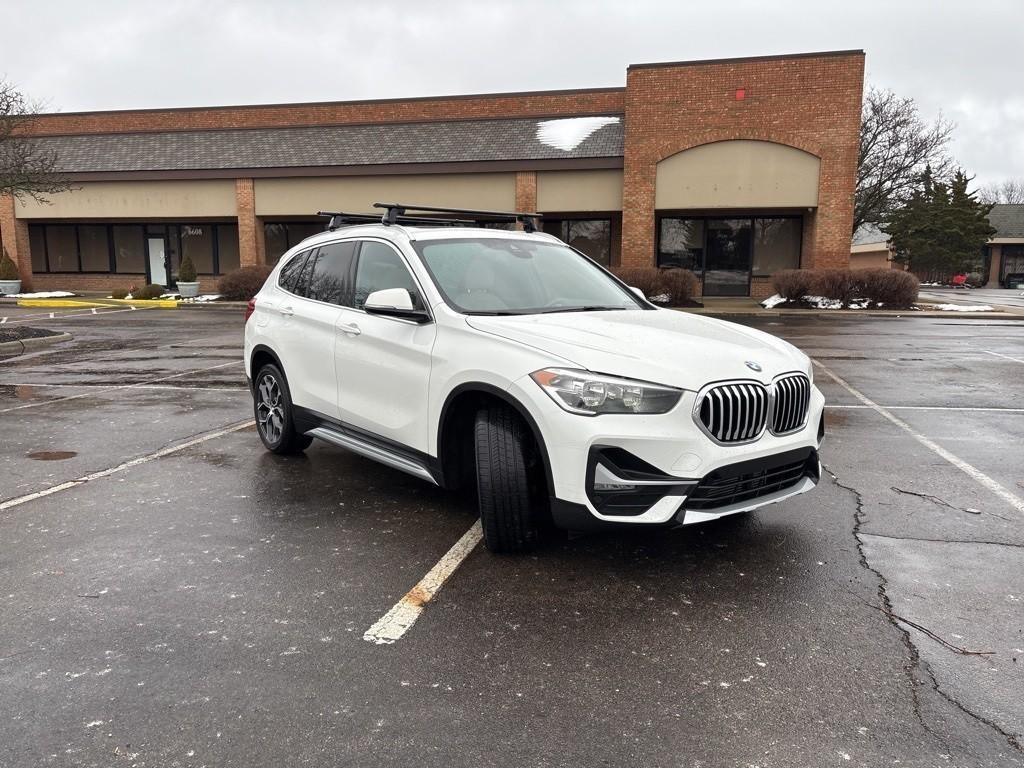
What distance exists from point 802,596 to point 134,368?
35.6 ft

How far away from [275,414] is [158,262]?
30.4m

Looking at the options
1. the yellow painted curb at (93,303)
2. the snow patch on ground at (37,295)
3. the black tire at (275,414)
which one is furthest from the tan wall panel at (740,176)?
the snow patch on ground at (37,295)

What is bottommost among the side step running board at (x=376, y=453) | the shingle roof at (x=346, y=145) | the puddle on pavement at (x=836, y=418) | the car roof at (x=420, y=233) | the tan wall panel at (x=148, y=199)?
the puddle on pavement at (x=836, y=418)

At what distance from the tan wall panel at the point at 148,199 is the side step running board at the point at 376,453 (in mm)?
26781

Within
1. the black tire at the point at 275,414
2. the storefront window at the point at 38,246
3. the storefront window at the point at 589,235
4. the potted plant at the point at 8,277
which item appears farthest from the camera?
the storefront window at the point at 38,246

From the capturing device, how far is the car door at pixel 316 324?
552 centimetres

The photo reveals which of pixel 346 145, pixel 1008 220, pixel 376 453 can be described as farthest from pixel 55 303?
pixel 1008 220

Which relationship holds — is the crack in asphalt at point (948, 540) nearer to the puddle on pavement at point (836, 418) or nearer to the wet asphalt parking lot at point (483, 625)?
the wet asphalt parking lot at point (483, 625)

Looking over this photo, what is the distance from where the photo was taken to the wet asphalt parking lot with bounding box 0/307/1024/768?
2701 mm

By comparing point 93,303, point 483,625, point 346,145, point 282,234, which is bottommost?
point 483,625

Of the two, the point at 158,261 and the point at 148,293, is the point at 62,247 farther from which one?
the point at 148,293

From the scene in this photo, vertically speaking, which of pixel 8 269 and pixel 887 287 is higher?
pixel 8 269

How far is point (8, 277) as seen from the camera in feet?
101

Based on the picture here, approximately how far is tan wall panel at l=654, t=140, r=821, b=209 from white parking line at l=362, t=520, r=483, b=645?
2337 cm
